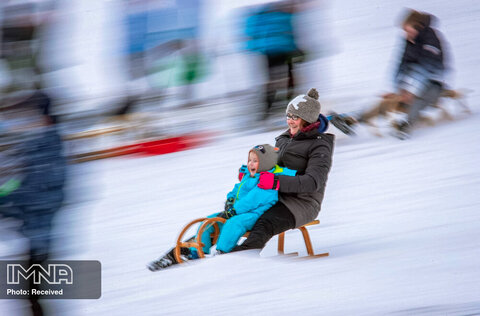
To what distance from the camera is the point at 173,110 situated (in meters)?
Result: 5.30

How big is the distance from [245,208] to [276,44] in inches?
87.1

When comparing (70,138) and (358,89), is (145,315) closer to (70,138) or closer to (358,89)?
(70,138)

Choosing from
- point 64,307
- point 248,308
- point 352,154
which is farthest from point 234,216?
point 352,154

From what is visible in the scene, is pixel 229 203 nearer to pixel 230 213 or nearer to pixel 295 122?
pixel 230 213

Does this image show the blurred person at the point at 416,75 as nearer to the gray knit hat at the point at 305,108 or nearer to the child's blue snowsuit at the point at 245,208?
the gray knit hat at the point at 305,108

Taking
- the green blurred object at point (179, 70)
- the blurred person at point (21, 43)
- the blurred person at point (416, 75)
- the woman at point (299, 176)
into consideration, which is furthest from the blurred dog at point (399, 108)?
the blurred person at point (21, 43)

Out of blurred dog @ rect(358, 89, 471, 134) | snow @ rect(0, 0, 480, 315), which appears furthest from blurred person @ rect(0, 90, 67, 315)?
blurred dog @ rect(358, 89, 471, 134)

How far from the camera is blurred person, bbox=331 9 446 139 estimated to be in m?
4.71

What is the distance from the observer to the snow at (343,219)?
9.91 feet

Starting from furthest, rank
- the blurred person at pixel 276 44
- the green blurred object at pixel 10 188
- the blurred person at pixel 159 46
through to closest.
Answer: the blurred person at pixel 159 46
the blurred person at pixel 276 44
the green blurred object at pixel 10 188

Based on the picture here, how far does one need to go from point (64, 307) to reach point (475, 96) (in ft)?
10.5

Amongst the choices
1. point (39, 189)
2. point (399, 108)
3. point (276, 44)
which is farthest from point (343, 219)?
point (39, 189)

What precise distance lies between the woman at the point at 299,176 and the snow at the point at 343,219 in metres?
0.16

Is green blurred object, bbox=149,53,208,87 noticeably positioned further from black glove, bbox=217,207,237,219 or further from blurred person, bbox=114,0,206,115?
black glove, bbox=217,207,237,219
